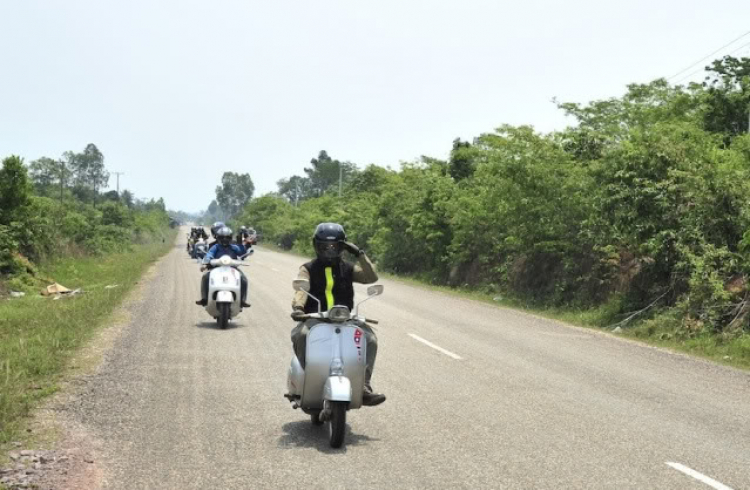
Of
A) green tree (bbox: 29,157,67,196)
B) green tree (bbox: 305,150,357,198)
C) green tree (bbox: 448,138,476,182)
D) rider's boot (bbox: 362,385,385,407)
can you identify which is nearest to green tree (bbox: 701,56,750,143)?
green tree (bbox: 448,138,476,182)

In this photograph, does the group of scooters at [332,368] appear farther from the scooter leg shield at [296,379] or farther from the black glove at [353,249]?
the black glove at [353,249]

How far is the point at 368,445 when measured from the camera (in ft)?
21.0

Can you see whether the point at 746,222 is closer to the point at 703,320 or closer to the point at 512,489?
the point at 703,320

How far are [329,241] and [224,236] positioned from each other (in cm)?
858

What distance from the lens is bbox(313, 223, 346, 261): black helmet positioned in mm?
6738

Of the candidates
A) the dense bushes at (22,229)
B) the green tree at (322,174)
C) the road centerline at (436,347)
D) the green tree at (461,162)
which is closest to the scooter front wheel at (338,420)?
the road centerline at (436,347)

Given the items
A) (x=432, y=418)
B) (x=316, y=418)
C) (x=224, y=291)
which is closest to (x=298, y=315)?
(x=316, y=418)

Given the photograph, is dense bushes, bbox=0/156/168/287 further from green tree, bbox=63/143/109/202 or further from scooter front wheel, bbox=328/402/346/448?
green tree, bbox=63/143/109/202

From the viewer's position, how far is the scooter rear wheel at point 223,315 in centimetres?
1402

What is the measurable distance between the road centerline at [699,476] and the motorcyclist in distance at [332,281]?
8.00 feet

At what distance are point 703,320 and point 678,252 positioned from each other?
2.24 meters

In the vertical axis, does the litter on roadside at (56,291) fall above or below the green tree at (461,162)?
below

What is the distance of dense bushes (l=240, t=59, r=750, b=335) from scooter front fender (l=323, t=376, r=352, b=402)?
10628 millimetres

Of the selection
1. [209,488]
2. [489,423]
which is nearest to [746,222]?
[489,423]
